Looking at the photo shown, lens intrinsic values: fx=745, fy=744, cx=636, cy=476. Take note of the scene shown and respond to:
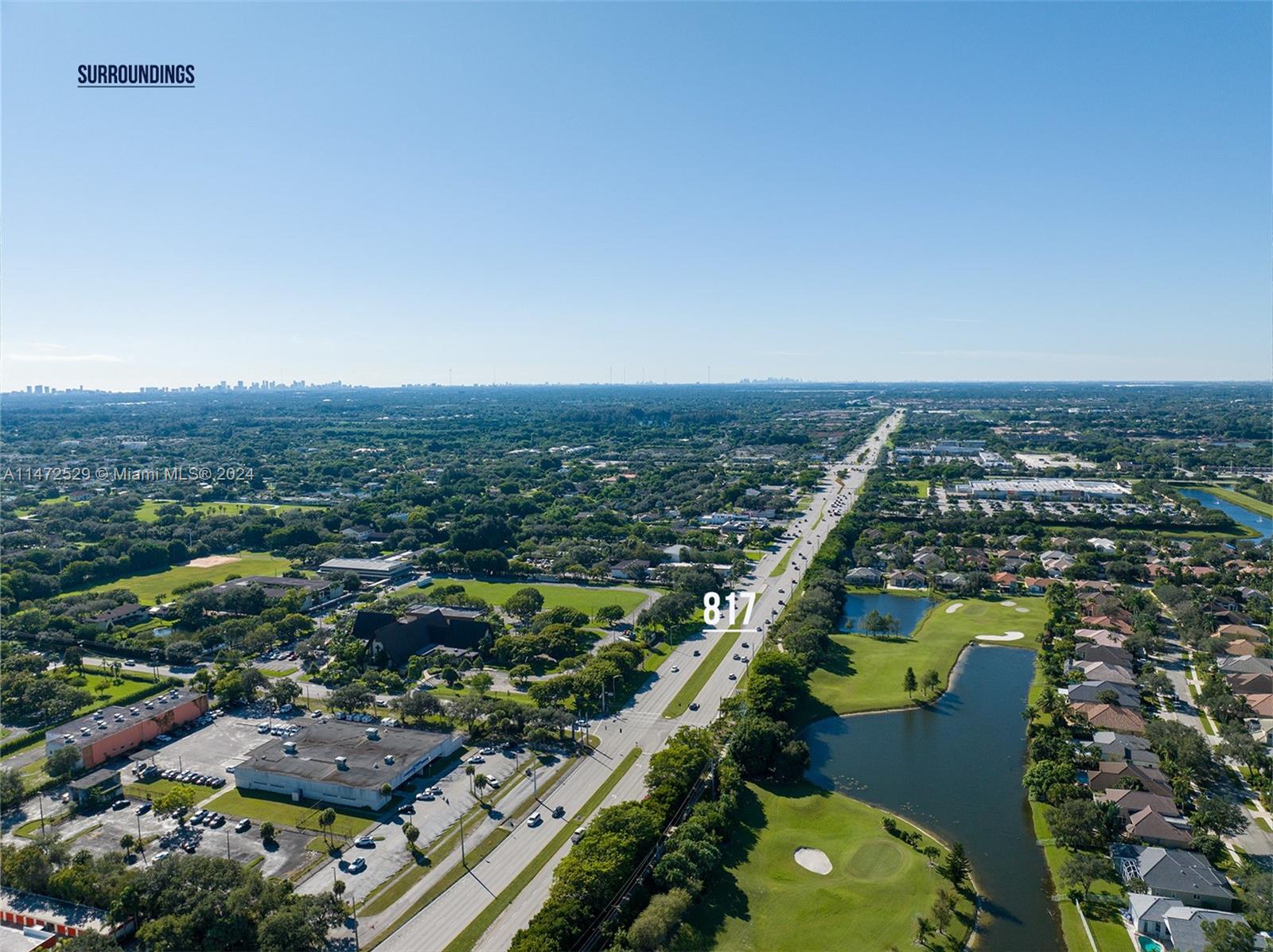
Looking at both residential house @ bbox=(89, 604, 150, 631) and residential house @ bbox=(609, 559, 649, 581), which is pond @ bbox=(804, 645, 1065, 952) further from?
residential house @ bbox=(89, 604, 150, 631)

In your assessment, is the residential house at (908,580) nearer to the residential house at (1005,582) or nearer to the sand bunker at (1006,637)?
the residential house at (1005,582)

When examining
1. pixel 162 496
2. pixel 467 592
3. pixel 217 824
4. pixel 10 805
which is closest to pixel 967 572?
pixel 467 592

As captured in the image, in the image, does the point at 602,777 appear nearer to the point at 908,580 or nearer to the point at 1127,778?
the point at 1127,778

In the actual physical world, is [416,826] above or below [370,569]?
below

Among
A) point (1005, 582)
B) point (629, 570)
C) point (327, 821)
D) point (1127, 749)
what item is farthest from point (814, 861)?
point (1005, 582)

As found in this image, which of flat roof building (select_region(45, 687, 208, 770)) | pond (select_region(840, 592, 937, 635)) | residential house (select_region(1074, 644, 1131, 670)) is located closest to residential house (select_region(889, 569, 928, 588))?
pond (select_region(840, 592, 937, 635))

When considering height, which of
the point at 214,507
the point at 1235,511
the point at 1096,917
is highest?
the point at 214,507
